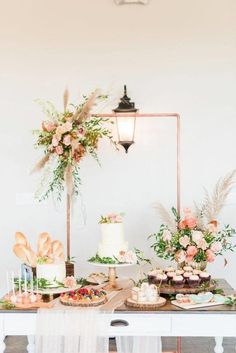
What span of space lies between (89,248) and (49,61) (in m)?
1.57

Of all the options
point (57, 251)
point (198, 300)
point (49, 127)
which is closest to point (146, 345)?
point (198, 300)

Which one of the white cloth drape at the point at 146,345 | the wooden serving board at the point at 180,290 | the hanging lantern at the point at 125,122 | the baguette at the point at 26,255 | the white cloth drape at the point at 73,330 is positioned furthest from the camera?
the hanging lantern at the point at 125,122

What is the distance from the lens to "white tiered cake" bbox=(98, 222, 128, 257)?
3.10 m

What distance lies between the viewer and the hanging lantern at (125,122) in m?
4.30

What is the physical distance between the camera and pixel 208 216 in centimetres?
362

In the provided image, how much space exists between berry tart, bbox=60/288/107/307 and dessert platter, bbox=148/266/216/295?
312 millimetres

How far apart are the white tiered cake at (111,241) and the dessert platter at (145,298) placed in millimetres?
355

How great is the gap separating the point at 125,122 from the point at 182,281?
170 cm

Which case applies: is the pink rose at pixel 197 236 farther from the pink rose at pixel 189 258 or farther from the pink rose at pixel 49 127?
the pink rose at pixel 49 127

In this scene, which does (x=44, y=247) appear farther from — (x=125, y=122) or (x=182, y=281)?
(x=125, y=122)

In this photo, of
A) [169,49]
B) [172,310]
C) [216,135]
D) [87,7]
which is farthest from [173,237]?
[87,7]

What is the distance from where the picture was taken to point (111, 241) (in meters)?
3.12

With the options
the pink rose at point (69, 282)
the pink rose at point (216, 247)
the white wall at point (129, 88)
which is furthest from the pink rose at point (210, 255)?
the white wall at point (129, 88)

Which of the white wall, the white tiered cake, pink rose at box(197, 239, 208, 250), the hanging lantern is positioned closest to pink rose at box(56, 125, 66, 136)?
the white tiered cake
